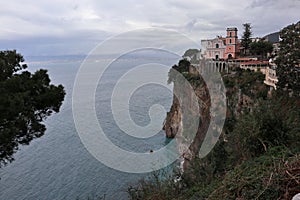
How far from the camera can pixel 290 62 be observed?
32.7 ft

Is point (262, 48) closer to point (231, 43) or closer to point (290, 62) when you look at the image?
point (231, 43)

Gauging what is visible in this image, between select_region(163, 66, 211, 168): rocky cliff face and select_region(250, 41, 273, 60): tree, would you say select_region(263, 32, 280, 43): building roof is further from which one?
select_region(163, 66, 211, 168): rocky cliff face

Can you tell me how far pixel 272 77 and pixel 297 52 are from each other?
12.3 feet

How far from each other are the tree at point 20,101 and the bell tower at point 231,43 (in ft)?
60.9

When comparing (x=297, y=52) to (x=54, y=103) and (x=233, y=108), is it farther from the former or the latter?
(x=54, y=103)

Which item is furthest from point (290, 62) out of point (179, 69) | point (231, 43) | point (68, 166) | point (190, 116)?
point (231, 43)

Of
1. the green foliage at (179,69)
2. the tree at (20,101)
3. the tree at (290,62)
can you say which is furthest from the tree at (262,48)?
the tree at (20,101)

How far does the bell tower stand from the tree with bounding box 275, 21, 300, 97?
39.3ft

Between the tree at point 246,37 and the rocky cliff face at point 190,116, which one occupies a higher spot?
the tree at point 246,37

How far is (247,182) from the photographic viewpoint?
9.07ft

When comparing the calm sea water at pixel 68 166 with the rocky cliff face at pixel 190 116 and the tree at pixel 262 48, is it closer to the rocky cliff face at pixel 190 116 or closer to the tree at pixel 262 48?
the rocky cliff face at pixel 190 116

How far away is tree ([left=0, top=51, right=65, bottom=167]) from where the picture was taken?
15.4 feet

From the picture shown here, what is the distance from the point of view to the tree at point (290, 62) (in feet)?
32.6

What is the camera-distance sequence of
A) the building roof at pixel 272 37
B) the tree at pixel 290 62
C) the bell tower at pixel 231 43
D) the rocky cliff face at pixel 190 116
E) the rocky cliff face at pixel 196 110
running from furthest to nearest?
the building roof at pixel 272 37 < the bell tower at pixel 231 43 < the rocky cliff face at pixel 190 116 < the rocky cliff face at pixel 196 110 < the tree at pixel 290 62
